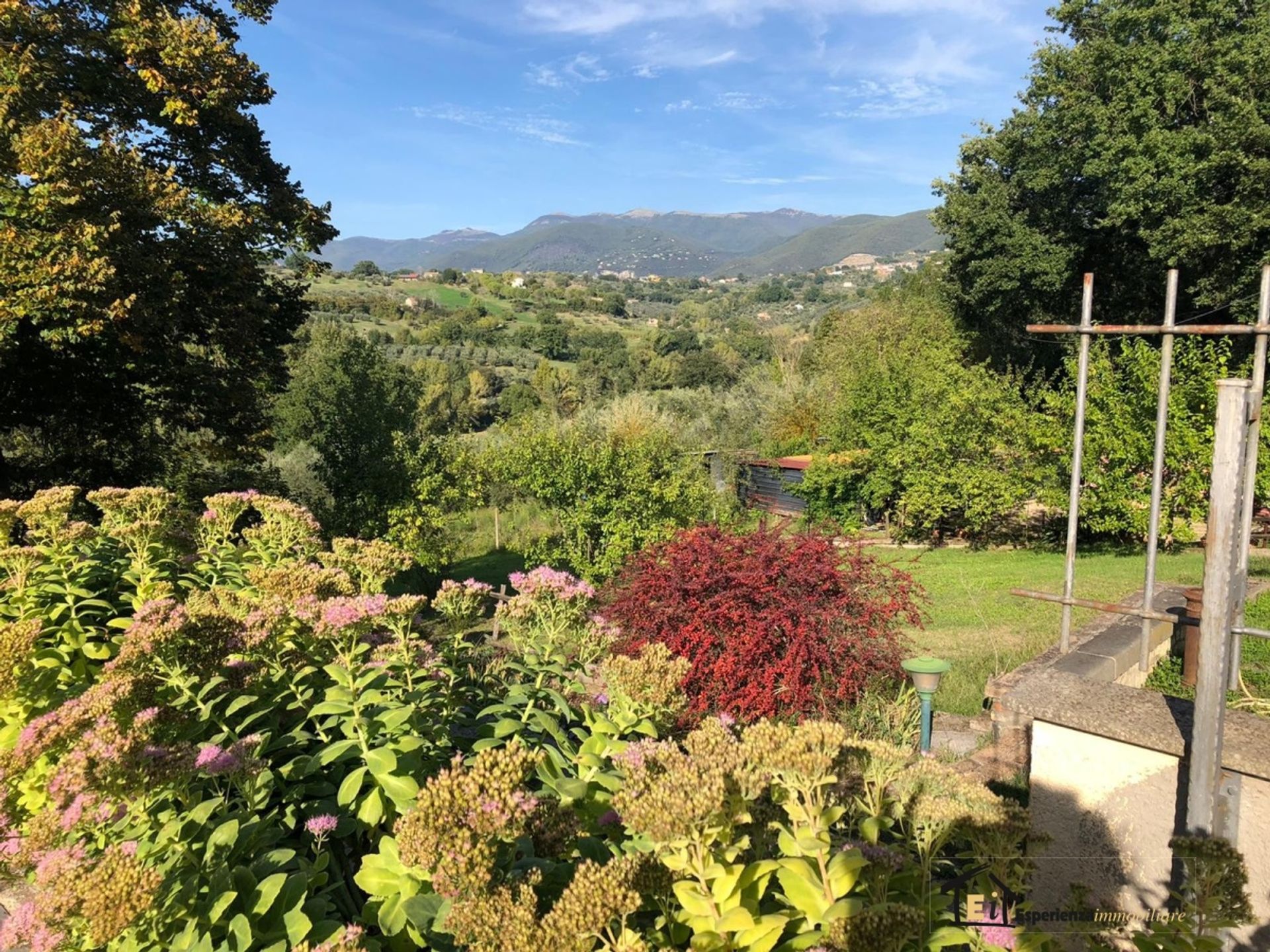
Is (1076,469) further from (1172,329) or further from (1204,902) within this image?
(1204,902)

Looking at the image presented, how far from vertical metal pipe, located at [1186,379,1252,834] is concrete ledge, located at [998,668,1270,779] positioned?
13cm

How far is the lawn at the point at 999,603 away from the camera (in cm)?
753

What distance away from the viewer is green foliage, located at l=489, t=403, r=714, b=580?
12.7 metres

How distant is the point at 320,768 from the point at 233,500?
1.94 metres

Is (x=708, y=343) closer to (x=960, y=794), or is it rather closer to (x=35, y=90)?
(x=35, y=90)

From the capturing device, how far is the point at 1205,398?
12.7 meters

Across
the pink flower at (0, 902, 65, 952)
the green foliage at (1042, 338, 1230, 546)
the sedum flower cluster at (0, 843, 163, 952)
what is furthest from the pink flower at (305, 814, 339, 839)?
the green foliage at (1042, 338, 1230, 546)

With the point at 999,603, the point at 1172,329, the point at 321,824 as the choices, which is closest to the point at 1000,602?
the point at 999,603

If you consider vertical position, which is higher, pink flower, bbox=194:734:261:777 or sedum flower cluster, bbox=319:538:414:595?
sedum flower cluster, bbox=319:538:414:595

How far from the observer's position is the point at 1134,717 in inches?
115

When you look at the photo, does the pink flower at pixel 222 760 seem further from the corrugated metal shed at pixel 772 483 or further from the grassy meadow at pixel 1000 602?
the corrugated metal shed at pixel 772 483

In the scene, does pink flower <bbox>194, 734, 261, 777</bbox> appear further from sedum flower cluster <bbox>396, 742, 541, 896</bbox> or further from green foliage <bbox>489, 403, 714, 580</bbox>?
green foliage <bbox>489, 403, 714, 580</bbox>

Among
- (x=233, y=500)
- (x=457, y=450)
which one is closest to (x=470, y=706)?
(x=233, y=500)

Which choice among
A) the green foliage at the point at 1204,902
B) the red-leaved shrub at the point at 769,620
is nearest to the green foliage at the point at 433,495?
the red-leaved shrub at the point at 769,620
